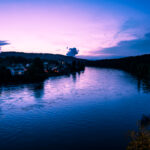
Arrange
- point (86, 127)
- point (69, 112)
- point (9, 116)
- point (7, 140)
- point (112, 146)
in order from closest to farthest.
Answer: point (112, 146), point (7, 140), point (86, 127), point (9, 116), point (69, 112)

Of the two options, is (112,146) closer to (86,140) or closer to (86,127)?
(86,140)

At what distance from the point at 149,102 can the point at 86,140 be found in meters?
18.9

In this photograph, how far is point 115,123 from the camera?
2156cm

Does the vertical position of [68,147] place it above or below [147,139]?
below

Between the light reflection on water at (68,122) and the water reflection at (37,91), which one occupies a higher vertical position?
the water reflection at (37,91)

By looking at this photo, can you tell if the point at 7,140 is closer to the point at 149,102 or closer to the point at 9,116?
the point at 9,116

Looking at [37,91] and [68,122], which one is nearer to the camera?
[68,122]

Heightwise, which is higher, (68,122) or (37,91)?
(37,91)

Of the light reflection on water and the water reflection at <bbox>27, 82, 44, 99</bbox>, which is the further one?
the water reflection at <bbox>27, 82, 44, 99</bbox>

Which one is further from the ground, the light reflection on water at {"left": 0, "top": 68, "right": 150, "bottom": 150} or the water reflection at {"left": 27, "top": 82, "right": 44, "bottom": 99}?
the water reflection at {"left": 27, "top": 82, "right": 44, "bottom": 99}

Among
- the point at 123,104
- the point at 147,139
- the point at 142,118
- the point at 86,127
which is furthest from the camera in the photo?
the point at 123,104

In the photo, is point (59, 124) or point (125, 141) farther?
point (59, 124)

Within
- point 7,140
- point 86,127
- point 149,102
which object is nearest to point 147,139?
point 86,127

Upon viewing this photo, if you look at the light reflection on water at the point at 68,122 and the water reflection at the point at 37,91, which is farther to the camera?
the water reflection at the point at 37,91
